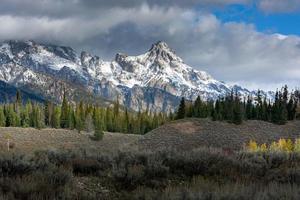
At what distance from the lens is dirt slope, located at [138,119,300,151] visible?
237 feet

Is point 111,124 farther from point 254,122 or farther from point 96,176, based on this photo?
point 96,176

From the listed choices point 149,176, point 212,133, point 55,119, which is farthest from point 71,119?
point 149,176

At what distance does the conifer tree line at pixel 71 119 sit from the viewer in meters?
116

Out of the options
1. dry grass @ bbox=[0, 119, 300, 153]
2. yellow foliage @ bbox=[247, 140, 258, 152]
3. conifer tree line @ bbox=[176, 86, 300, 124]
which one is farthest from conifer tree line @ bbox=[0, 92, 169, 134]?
yellow foliage @ bbox=[247, 140, 258, 152]

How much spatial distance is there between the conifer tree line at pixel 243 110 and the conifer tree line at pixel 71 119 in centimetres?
2429

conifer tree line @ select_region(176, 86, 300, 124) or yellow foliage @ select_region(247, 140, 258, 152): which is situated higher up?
conifer tree line @ select_region(176, 86, 300, 124)

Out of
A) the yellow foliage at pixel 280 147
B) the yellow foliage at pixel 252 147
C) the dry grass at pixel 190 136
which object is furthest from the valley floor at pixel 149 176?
the dry grass at pixel 190 136

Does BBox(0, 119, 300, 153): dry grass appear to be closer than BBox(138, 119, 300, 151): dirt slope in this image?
Yes

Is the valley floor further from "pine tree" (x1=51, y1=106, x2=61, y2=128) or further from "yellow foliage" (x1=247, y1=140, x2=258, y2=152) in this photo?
"pine tree" (x1=51, y1=106, x2=61, y2=128)

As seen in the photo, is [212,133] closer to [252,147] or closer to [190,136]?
[190,136]

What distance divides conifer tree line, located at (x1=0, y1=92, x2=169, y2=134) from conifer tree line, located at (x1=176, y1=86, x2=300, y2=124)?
24294 mm

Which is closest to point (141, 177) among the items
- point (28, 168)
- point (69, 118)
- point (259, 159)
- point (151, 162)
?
point (151, 162)

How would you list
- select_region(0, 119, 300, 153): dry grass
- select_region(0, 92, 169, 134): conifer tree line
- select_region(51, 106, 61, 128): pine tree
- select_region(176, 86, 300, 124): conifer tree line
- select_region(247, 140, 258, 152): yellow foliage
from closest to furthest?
select_region(247, 140, 258, 152): yellow foliage, select_region(0, 119, 300, 153): dry grass, select_region(176, 86, 300, 124): conifer tree line, select_region(0, 92, 169, 134): conifer tree line, select_region(51, 106, 61, 128): pine tree

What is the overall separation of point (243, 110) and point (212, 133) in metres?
16.5
